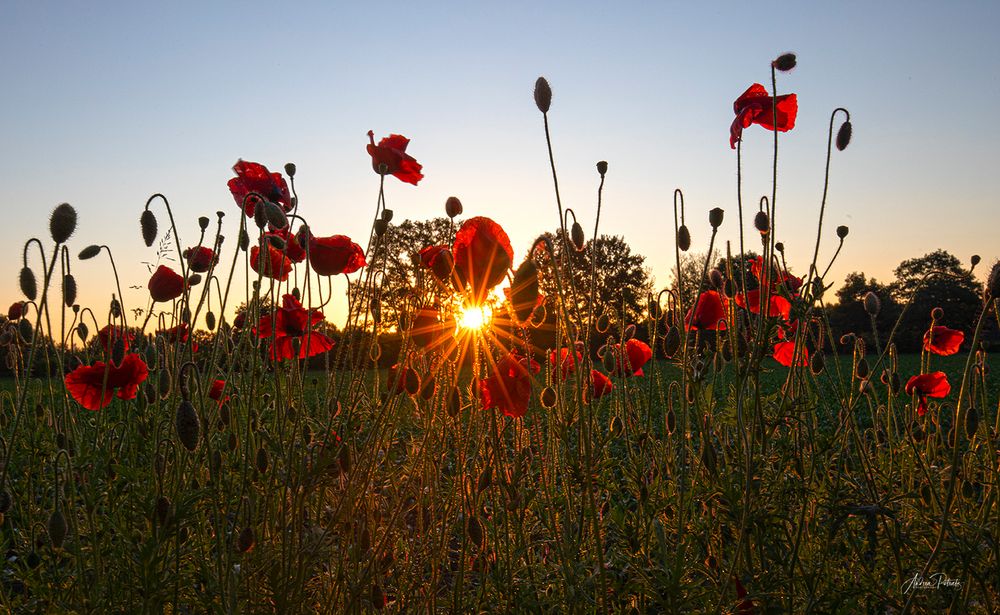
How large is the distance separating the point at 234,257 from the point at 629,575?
1344 mm

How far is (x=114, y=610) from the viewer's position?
63.7 inches

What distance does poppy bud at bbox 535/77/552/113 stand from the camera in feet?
5.00

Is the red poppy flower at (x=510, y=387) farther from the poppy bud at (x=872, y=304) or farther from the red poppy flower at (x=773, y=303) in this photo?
the poppy bud at (x=872, y=304)

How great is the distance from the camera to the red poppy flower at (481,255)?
1.47 meters

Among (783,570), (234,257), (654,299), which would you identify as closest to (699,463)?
(783,570)

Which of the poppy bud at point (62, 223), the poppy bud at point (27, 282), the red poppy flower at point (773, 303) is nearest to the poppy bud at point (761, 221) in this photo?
the red poppy flower at point (773, 303)

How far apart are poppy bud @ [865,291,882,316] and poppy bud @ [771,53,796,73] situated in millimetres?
1265

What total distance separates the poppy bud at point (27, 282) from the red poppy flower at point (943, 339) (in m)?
3.46

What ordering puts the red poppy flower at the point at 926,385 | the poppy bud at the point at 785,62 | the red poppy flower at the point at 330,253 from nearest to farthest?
the poppy bud at the point at 785,62, the red poppy flower at the point at 330,253, the red poppy flower at the point at 926,385

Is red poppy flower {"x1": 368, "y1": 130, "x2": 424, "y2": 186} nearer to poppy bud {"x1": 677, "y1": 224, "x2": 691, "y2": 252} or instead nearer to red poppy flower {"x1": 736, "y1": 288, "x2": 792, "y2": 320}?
poppy bud {"x1": 677, "y1": 224, "x2": 691, "y2": 252}

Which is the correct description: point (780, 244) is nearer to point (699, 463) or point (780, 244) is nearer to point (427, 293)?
point (699, 463)

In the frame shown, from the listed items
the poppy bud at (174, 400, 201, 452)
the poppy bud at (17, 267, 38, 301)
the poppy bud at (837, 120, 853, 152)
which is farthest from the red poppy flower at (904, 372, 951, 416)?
the poppy bud at (17, 267, 38, 301)

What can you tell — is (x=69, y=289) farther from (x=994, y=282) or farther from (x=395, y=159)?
(x=994, y=282)

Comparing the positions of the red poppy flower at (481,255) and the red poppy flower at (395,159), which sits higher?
the red poppy flower at (395,159)
